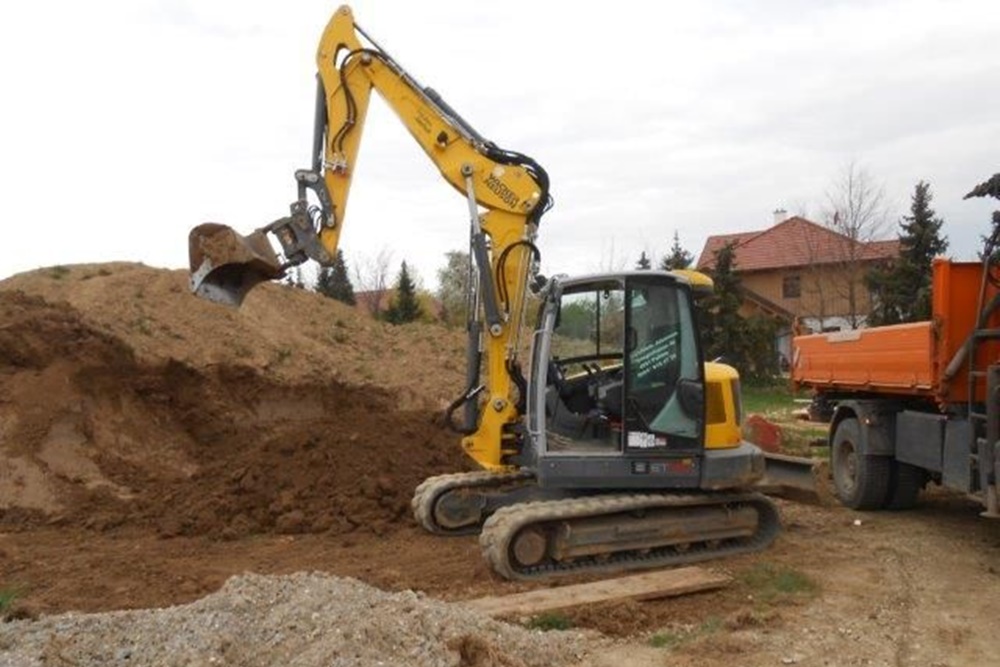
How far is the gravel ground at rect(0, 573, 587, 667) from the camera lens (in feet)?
17.1

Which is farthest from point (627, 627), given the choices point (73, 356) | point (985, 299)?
point (73, 356)

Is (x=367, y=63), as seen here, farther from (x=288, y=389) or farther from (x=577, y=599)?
(x=288, y=389)

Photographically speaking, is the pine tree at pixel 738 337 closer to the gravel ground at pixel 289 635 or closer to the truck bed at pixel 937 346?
the truck bed at pixel 937 346

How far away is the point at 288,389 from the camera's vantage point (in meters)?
15.5

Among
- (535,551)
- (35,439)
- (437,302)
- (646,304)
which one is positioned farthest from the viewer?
(437,302)

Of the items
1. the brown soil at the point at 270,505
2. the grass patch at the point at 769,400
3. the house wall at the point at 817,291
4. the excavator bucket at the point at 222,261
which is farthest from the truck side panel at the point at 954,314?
the house wall at the point at 817,291

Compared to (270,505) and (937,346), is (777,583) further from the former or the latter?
(270,505)

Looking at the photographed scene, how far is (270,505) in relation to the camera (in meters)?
10.3

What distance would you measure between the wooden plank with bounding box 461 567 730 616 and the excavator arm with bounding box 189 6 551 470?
6.35 ft

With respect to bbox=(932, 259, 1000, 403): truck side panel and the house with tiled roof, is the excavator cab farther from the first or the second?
the house with tiled roof

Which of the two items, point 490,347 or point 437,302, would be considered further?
point 437,302

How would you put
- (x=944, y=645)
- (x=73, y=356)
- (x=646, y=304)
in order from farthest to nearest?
1. (x=73, y=356)
2. (x=646, y=304)
3. (x=944, y=645)

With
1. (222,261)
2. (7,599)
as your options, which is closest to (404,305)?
(222,261)

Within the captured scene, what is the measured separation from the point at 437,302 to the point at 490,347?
3755cm
